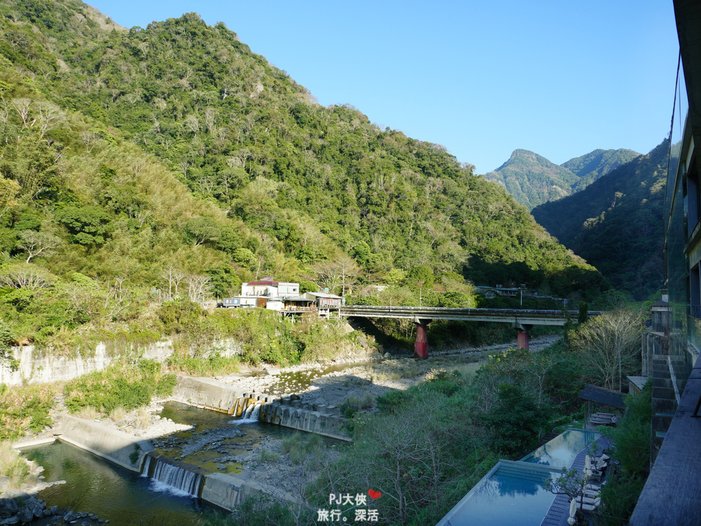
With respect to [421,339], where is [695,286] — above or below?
above

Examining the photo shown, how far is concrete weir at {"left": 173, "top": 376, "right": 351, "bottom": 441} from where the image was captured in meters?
15.5

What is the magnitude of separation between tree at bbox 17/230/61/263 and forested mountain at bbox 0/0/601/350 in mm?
113

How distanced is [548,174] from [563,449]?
175684mm

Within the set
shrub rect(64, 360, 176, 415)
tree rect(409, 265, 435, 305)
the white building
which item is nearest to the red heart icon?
shrub rect(64, 360, 176, 415)

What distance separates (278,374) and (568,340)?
15917mm

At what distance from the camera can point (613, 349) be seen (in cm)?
1722

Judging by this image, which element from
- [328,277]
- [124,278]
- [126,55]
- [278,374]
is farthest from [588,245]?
[126,55]

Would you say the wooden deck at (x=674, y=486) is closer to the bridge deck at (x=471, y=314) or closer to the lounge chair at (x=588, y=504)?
the lounge chair at (x=588, y=504)

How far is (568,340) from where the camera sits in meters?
22.7

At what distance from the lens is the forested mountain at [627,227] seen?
4725 cm

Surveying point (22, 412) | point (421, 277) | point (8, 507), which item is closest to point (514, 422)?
point (8, 507)

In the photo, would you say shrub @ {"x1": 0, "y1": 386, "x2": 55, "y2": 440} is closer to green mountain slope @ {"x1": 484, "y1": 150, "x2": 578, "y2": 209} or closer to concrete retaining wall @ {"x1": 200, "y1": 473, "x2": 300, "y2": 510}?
concrete retaining wall @ {"x1": 200, "y1": 473, "x2": 300, "y2": 510}

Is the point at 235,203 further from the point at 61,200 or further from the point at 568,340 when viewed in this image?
the point at 568,340

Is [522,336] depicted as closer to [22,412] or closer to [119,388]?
[119,388]
